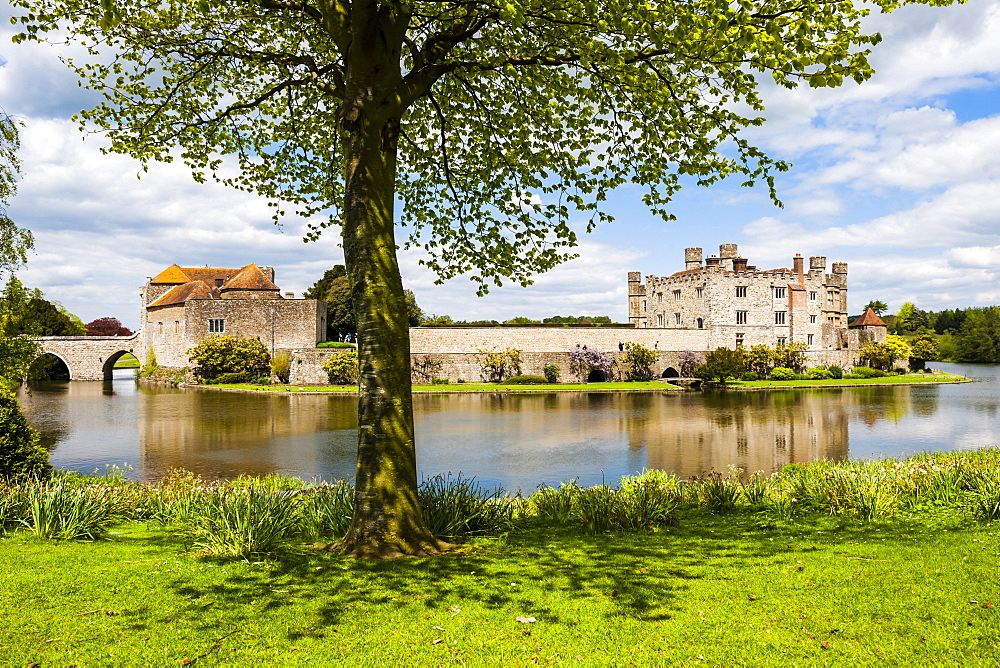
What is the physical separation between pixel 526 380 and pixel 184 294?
111 feet

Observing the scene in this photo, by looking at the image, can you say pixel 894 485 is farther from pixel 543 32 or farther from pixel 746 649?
pixel 543 32

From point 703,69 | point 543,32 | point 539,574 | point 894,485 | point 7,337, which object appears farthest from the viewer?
point 7,337

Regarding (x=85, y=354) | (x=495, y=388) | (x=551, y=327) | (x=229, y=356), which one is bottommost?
(x=495, y=388)

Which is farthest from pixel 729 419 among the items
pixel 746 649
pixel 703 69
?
pixel 746 649

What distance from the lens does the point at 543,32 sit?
753cm

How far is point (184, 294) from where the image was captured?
188 ft

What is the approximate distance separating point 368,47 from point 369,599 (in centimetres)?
599

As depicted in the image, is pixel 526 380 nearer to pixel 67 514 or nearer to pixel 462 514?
pixel 462 514

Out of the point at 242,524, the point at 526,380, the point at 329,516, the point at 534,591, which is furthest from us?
the point at 526,380

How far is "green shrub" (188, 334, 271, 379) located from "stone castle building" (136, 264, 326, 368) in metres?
1.22

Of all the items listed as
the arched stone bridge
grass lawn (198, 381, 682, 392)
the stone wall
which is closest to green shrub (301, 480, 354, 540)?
grass lawn (198, 381, 682, 392)

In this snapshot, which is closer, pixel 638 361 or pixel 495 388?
pixel 495 388

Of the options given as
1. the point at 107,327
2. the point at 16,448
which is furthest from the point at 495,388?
the point at 107,327

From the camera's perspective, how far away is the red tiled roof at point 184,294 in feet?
182
